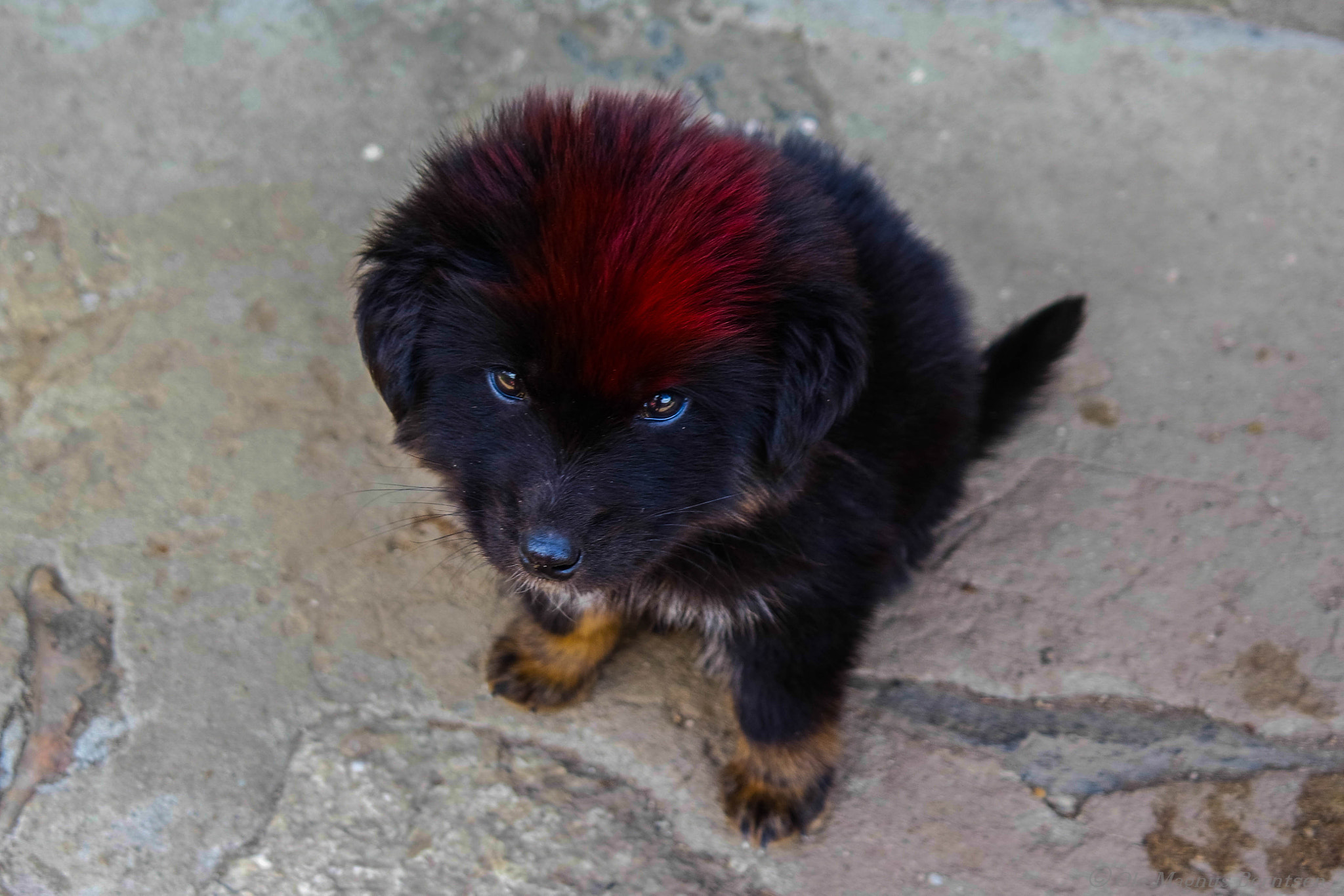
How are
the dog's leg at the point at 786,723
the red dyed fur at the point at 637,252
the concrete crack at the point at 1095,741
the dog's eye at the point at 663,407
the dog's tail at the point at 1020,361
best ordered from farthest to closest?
the dog's tail at the point at 1020,361 < the concrete crack at the point at 1095,741 < the dog's leg at the point at 786,723 < the dog's eye at the point at 663,407 < the red dyed fur at the point at 637,252

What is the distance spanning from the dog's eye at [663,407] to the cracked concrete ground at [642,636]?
0.78 meters

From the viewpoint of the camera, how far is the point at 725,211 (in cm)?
164

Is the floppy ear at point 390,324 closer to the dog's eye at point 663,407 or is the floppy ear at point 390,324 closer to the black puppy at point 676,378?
the black puppy at point 676,378

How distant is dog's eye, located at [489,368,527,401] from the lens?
1721 mm

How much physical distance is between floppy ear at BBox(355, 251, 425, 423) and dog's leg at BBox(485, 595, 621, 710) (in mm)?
700

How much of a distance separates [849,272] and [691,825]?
49.6 inches

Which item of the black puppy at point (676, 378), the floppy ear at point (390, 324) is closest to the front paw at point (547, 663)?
the black puppy at point (676, 378)

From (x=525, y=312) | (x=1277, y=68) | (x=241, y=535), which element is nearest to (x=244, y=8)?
(x=241, y=535)

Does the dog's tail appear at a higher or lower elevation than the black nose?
lower

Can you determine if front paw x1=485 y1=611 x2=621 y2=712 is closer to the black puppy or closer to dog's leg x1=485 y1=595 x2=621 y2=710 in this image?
dog's leg x1=485 y1=595 x2=621 y2=710

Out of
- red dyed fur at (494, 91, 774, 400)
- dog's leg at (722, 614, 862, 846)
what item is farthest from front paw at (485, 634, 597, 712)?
red dyed fur at (494, 91, 774, 400)

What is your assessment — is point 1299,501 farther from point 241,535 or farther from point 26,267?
point 26,267

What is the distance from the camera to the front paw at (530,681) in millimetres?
2414

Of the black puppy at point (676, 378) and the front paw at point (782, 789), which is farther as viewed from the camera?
the front paw at point (782, 789)
